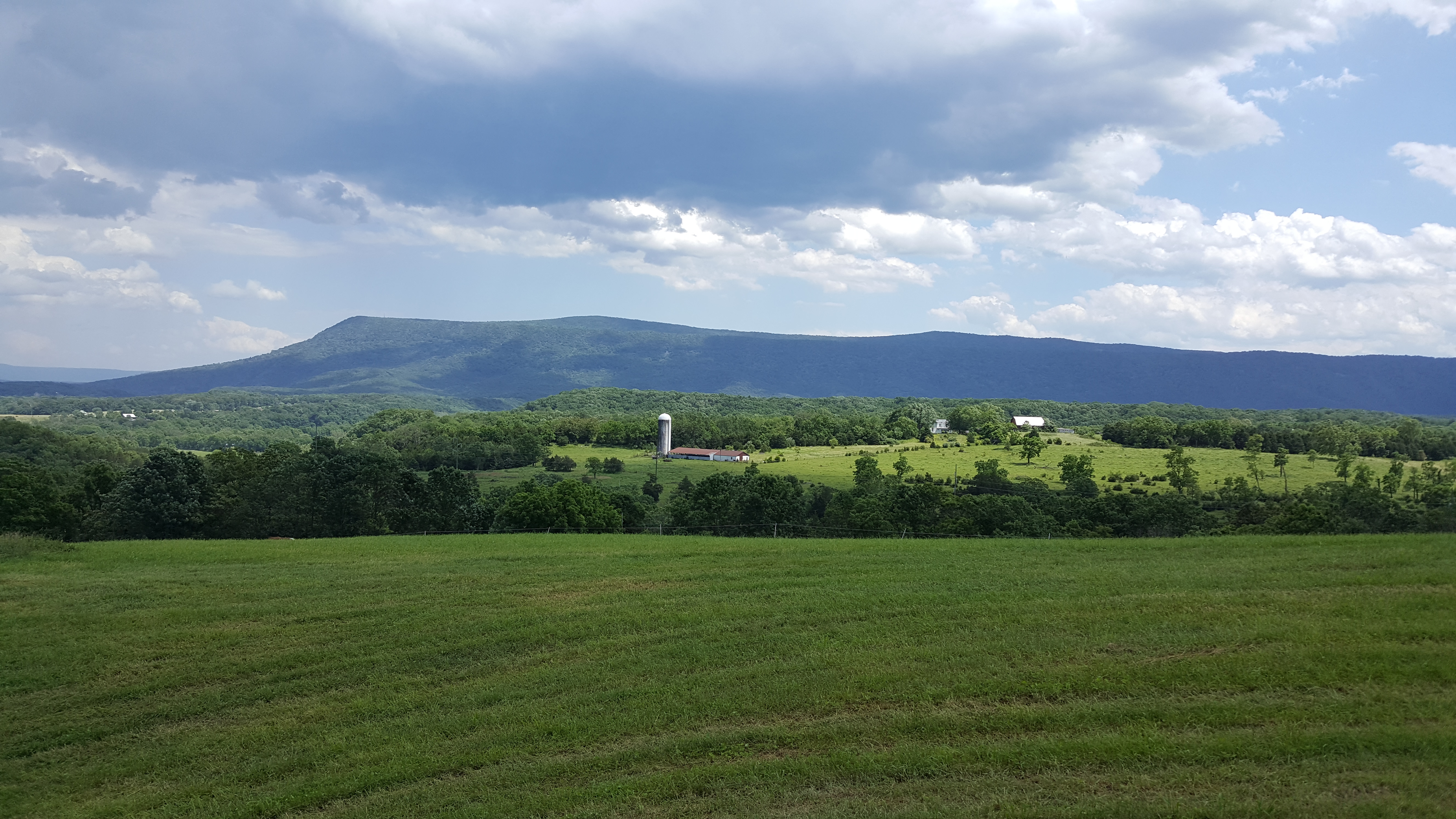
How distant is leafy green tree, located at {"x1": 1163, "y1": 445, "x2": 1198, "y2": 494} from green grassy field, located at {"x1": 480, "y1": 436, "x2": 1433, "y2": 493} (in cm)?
100

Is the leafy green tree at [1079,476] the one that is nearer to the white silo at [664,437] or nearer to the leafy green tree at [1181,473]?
the leafy green tree at [1181,473]

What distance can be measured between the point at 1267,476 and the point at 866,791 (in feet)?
259

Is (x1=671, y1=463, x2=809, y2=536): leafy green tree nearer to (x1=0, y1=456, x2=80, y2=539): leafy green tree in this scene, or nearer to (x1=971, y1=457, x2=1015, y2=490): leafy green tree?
(x1=971, y1=457, x2=1015, y2=490): leafy green tree

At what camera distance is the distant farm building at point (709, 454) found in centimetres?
11138

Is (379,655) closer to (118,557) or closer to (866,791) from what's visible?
(866,791)

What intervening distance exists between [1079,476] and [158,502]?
234 feet

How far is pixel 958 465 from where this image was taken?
298 feet

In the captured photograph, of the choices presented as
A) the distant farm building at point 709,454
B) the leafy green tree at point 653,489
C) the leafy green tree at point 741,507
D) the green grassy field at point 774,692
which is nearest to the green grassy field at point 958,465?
the leafy green tree at point 653,489

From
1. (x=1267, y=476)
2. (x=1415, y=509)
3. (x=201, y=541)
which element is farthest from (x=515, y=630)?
(x=1267, y=476)

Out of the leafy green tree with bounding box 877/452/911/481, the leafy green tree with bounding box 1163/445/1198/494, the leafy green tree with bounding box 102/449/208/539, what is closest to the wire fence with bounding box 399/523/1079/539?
the leafy green tree with bounding box 102/449/208/539

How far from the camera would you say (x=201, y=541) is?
3108 centimetres

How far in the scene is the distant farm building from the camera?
11138 centimetres

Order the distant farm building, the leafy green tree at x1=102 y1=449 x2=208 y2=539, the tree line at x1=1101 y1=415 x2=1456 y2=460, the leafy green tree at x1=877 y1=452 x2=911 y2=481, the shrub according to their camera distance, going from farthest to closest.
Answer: the distant farm building
the shrub
the tree line at x1=1101 y1=415 x2=1456 y2=460
the leafy green tree at x1=877 y1=452 x2=911 y2=481
the leafy green tree at x1=102 y1=449 x2=208 y2=539

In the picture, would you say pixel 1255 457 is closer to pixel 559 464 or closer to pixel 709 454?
pixel 709 454
